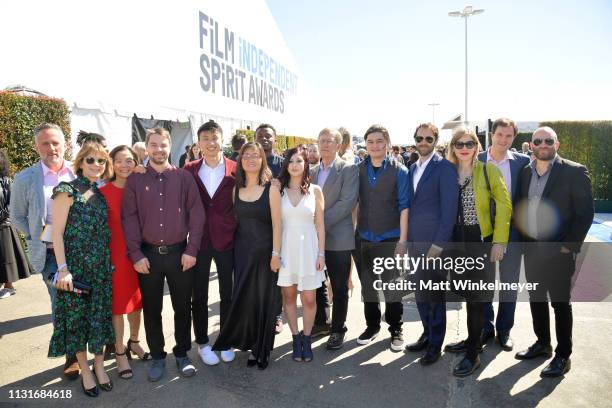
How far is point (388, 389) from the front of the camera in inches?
123

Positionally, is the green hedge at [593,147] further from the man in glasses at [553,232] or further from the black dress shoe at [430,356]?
the black dress shoe at [430,356]

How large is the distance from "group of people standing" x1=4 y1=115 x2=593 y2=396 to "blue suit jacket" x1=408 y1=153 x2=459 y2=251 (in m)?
0.01

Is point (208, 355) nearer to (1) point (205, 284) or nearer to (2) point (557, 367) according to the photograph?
(1) point (205, 284)

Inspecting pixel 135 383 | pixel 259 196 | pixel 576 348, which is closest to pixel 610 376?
pixel 576 348

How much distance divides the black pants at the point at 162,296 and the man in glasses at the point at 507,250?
2.35 meters

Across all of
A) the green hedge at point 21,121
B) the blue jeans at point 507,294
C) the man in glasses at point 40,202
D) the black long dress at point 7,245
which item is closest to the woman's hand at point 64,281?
the man in glasses at point 40,202

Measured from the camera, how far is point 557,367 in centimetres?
322

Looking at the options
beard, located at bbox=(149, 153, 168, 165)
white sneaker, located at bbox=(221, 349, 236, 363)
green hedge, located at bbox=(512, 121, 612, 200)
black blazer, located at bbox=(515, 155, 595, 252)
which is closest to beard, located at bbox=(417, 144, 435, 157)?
black blazer, located at bbox=(515, 155, 595, 252)

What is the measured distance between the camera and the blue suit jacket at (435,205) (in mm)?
3297

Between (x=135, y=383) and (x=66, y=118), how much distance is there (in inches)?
226

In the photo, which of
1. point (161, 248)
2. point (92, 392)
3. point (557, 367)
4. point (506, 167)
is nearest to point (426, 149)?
point (506, 167)

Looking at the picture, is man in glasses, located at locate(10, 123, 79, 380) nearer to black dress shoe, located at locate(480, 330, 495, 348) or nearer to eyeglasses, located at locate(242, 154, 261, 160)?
eyeglasses, located at locate(242, 154, 261, 160)

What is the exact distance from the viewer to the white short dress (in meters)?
3.45

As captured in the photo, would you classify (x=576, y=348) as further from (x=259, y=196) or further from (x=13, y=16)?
(x=13, y=16)
